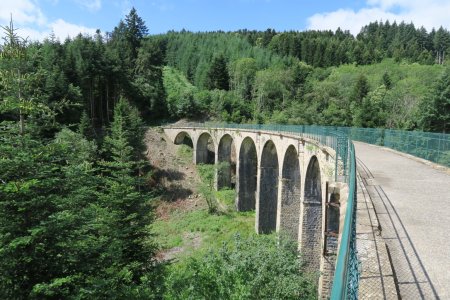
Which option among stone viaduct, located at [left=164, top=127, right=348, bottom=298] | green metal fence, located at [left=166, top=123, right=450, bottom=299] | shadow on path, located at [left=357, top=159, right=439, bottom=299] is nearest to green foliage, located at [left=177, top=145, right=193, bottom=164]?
stone viaduct, located at [left=164, top=127, right=348, bottom=298]

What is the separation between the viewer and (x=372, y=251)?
15.8 ft

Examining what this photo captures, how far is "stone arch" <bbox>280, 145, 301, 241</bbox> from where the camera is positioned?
78.9 ft

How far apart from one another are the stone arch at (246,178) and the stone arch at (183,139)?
1919 cm

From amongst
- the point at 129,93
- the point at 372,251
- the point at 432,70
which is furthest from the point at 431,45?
the point at 372,251

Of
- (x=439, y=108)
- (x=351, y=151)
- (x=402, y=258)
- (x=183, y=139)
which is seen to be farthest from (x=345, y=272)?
(x=183, y=139)

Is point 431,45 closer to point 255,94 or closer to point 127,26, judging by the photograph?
point 255,94

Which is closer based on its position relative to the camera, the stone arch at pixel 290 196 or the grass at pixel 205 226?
the stone arch at pixel 290 196

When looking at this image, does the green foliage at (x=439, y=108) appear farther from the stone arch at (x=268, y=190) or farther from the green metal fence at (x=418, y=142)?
the stone arch at (x=268, y=190)

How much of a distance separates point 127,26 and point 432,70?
7160cm

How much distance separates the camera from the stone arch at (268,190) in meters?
29.4

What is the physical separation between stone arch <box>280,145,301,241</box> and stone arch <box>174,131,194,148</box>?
1228 inches

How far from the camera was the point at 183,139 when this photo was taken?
55438 millimetres

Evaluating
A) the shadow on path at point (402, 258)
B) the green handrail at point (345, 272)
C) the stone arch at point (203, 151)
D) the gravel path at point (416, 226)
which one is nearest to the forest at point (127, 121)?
the gravel path at point (416, 226)

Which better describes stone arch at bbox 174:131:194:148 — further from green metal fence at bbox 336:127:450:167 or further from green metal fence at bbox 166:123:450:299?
green metal fence at bbox 336:127:450:167
